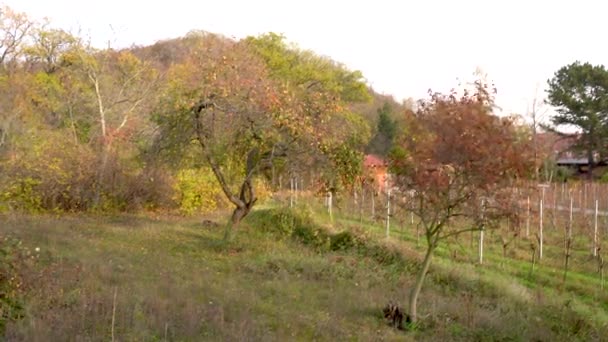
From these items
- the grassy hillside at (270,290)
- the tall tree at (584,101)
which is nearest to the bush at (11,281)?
the grassy hillside at (270,290)

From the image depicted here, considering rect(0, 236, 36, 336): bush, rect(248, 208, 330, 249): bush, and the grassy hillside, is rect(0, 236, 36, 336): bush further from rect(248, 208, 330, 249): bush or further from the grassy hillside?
rect(248, 208, 330, 249): bush

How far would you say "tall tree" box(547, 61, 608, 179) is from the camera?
37.7 meters

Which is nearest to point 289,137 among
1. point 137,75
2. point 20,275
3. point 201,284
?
point 201,284

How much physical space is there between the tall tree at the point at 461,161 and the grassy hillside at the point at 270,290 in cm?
154

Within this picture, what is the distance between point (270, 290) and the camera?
9969 millimetres

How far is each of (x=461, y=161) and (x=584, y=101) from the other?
112 ft

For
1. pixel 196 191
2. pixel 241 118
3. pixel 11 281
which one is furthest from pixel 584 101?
pixel 11 281

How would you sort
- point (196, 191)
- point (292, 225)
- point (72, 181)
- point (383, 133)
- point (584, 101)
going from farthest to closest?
1. point (383, 133)
2. point (584, 101)
3. point (196, 191)
4. point (72, 181)
5. point (292, 225)

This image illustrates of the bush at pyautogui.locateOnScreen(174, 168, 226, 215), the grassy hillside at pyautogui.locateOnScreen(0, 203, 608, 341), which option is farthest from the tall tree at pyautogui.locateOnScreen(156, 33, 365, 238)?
the bush at pyautogui.locateOnScreen(174, 168, 226, 215)

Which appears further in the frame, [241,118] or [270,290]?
[241,118]

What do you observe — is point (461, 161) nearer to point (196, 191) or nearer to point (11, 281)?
point (11, 281)

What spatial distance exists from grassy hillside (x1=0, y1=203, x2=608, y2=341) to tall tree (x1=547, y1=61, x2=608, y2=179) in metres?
26.2

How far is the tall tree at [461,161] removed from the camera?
25.2 feet

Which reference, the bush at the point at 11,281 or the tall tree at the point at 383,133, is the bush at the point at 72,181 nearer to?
the bush at the point at 11,281
